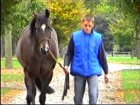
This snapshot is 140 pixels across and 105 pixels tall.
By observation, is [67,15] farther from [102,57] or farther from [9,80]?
[102,57]

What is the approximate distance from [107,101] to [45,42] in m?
4.54

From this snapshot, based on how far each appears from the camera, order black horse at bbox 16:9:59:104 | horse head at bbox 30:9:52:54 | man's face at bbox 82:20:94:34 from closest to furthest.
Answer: man's face at bbox 82:20:94:34, horse head at bbox 30:9:52:54, black horse at bbox 16:9:59:104

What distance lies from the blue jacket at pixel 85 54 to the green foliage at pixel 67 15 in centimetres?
2640

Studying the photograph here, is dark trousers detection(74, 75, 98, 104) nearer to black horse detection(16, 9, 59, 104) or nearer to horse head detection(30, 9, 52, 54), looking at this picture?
horse head detection(30, 9, 52, 54)

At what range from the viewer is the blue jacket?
928 centimetres

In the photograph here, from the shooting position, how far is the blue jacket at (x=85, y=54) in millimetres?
9281

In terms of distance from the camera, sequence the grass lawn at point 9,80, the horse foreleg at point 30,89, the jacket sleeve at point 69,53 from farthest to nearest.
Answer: the grass lawn at point 9,80, the horse foreleg at point 30,89, the jacket sleeve at point 69,53

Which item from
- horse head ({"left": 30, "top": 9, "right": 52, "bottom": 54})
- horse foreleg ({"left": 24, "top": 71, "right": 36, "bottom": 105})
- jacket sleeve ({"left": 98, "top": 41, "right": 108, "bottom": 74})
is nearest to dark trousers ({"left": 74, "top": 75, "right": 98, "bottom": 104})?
jacket sleeve ({"left": 98, "top": 41, "right": 108, "bottom": 74})

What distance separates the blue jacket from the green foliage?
26400mm

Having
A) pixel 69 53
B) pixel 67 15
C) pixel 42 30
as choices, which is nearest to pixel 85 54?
pixel 69 53

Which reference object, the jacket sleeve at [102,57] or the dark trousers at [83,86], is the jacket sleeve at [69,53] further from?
the jacket sleeve at [102,57]

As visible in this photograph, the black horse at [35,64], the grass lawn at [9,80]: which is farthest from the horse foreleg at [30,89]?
the grass lawn at [9,80]

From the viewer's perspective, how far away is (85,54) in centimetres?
930

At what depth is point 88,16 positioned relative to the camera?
9273 millimetres
